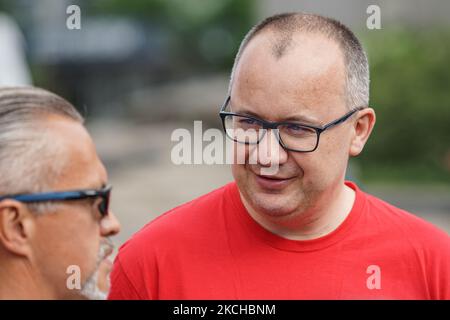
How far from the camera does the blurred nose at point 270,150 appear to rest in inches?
103

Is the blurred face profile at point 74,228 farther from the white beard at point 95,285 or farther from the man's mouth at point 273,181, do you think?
the man's mouth at point 273,181

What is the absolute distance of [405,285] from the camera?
268 centimetres

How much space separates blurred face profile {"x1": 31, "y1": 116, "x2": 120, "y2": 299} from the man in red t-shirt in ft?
0.64

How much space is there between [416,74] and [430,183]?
7.78 feet

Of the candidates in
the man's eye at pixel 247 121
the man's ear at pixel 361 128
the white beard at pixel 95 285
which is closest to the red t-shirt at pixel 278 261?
the white beard at pixel 95 285

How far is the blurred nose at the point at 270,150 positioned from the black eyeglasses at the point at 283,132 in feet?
0.04

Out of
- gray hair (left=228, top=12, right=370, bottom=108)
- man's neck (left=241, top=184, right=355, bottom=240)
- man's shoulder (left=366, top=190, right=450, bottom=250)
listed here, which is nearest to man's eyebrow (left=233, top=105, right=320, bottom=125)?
gray hair (left=228, top=12, right=370, bottom=108)

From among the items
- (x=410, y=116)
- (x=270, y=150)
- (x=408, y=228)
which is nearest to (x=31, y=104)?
(x=270, y=150)

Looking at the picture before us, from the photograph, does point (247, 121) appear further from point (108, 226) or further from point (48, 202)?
Result: point (48, 202)

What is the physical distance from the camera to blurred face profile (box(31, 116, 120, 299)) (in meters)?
2.43

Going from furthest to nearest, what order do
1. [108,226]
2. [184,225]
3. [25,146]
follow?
[184,225]
[108,226]
[25,146]

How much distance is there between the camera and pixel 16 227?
2.39 m

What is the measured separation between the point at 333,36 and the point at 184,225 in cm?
84

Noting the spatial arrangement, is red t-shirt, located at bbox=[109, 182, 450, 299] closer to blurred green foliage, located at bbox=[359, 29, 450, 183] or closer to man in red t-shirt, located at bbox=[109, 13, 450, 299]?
man in red t-shirt, located at bbox=[109, 13, 450, 299]
